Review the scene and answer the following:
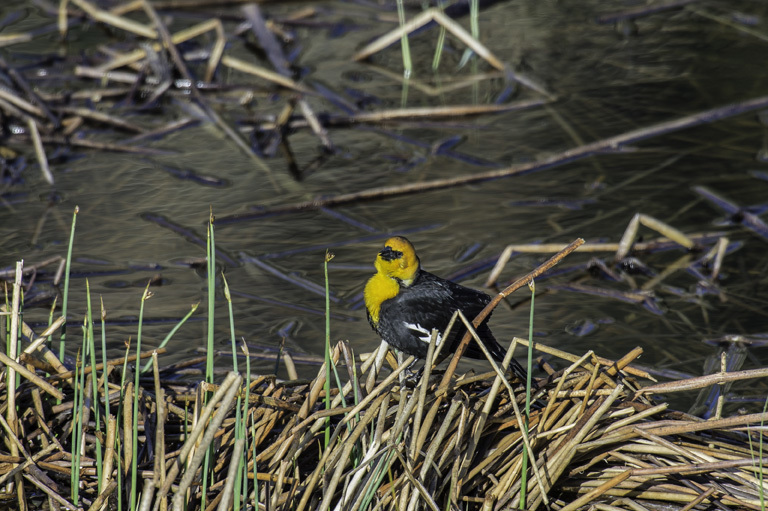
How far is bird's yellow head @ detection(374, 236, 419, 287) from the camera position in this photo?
9.66ft

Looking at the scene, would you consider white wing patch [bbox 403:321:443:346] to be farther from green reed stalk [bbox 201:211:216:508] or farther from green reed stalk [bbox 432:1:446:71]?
green reed stalk [bbox 432:1:446:71]

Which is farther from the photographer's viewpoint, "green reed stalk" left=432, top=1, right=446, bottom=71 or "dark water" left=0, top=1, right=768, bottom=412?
"green reed stalk" left=432, top=1, right=446, bottom=71

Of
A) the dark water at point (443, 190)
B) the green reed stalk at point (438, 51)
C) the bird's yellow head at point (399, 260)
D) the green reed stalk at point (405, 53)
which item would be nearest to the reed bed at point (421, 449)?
the bird's yellow head at point (399, 260)

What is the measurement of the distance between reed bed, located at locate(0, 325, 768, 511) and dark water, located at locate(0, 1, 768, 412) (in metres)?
0.72

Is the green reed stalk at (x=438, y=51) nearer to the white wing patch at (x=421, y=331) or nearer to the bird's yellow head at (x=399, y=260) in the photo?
the bird's yellow head at (x=399, y=260)

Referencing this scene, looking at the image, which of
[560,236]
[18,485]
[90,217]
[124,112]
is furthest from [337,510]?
[124,112]

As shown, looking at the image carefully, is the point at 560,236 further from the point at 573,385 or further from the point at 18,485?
the point at 18,485

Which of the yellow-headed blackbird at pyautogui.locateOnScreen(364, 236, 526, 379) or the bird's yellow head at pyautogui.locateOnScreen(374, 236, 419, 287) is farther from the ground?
the bird's yellow head at pyautogui.locateOnScreen(374, 236, 419, 287)

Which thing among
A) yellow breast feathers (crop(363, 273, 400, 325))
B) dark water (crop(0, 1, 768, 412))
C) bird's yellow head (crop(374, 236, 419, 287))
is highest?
bird's yellow head (crop(374, 236, 419, 287))

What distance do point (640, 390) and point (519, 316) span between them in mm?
1523

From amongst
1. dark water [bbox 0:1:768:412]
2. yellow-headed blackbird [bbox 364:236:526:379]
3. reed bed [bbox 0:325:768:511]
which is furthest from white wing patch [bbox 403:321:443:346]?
dark water [bbox 0:1:768:412]

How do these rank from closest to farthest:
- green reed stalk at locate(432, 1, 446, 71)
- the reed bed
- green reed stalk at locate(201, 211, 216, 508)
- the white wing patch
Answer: green reed stalk at locate(201, 211, 216, 508)
the reed bed
the white wing patch
green reed stalk at locate(432, 1, 446, 71)

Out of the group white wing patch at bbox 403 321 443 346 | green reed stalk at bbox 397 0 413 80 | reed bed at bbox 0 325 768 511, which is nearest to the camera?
reed bed at bbox 0 325 768 511

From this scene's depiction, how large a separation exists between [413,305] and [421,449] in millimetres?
522
